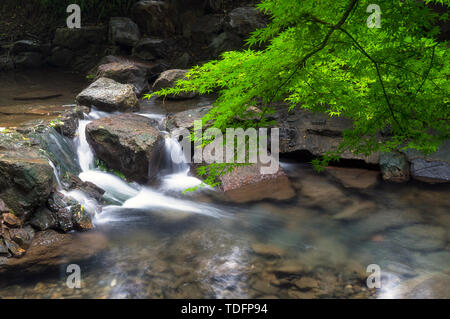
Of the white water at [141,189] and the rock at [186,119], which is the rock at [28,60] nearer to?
the white water at [141,189]

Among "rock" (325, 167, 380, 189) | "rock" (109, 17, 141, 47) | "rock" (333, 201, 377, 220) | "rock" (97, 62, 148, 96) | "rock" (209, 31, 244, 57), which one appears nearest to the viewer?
"rock" (333, 201, 377, 220)

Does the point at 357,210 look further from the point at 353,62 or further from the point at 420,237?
the point at 353,62

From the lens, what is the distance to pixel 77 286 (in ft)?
12.1

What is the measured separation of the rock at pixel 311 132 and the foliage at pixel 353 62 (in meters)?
4.12

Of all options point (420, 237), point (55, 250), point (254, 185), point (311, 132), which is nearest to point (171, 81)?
point (311, 132)

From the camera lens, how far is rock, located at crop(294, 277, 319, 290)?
12.2ft

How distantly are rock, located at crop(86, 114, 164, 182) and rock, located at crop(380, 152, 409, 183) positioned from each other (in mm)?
4185

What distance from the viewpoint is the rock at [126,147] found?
6168mm

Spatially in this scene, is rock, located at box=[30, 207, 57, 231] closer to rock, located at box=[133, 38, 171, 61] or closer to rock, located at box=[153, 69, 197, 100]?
rock, located at box=[153, 69, 197, 100]

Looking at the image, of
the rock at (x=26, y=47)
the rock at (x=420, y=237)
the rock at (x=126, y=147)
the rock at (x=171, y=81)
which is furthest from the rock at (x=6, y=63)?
the rock at (x=420, y=237)

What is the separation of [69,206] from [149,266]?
157cm

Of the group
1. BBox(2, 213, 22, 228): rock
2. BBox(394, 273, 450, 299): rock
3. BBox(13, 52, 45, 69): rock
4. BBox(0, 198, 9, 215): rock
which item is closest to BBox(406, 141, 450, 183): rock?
BBox(394, 273, 450, 299): rock

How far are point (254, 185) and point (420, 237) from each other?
2.69 meters
